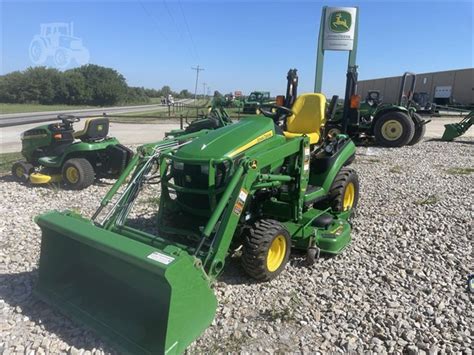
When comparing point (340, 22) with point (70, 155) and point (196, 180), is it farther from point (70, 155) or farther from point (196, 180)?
point (196, 180)

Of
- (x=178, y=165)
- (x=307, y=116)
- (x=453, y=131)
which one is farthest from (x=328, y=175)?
(x=453, y=131)

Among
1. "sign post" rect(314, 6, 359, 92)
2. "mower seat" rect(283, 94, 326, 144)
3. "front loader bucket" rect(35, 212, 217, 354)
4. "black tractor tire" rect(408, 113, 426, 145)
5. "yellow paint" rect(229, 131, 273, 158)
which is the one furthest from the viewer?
"sign post" rect(314, 6, 359, 92)

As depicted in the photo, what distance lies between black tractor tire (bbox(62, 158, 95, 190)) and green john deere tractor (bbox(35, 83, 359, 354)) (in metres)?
2.09

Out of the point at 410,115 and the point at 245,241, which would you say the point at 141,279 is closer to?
the point at 245,241

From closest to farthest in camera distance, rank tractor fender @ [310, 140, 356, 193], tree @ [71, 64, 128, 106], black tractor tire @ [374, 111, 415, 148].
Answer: tractor fender @ [310, 140, 356, 193], black tractor tire @ [374, 111, 415, 148], tree @ [71, 64, 128, 106]

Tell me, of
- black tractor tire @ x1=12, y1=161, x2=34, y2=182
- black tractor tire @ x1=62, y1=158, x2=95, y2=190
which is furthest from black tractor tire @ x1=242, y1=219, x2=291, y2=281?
black tractor tire @ x1=12, y1=161, x2=34, y2=182

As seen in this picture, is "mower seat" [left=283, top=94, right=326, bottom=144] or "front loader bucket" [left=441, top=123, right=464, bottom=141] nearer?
"mower seat" [left=283, top=94, right=326, bottom=144]

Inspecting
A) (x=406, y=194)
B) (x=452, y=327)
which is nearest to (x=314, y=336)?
(x=452, y=327)

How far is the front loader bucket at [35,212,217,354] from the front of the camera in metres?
2.44

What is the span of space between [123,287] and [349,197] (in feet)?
10.4

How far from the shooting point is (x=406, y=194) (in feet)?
20.5

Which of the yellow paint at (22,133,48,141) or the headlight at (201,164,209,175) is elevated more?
the headlight at (201,164,209,175)

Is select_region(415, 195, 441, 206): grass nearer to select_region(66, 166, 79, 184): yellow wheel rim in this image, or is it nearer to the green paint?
the green paint

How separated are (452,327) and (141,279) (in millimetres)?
2219
